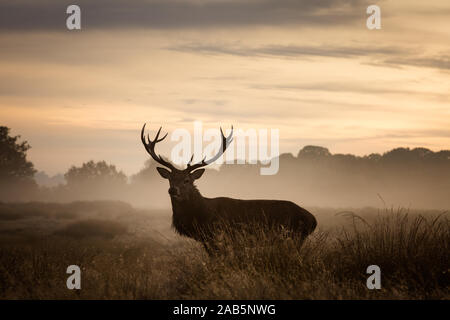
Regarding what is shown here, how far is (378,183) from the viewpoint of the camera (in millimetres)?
87938

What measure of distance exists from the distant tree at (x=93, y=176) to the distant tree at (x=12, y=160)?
25.7m

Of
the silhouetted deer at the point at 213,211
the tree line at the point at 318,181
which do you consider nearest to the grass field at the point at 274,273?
the silhouetted deer at the point at 213,211

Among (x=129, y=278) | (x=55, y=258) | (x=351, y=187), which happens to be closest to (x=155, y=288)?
(x=129, y=278)

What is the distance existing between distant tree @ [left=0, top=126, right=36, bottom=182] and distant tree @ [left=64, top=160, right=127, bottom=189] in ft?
84.4

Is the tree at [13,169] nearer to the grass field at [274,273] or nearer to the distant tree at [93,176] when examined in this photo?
the distant tree at [93,176]

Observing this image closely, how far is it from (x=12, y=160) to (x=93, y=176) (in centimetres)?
3081

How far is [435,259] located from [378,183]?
83527mm

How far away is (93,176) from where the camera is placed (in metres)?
87.0

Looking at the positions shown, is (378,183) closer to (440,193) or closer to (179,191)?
(440,193)

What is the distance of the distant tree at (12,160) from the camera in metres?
55.5

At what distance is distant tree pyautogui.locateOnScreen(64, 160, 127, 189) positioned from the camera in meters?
84.9

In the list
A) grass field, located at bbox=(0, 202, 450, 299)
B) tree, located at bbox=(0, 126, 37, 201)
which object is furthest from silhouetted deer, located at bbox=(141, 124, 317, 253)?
tree, located at bbox=(0, 126, 37, 201)

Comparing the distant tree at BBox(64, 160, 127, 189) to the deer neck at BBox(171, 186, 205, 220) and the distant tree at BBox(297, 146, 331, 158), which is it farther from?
the deer neck at BBox(171, 186, 205, 220)
